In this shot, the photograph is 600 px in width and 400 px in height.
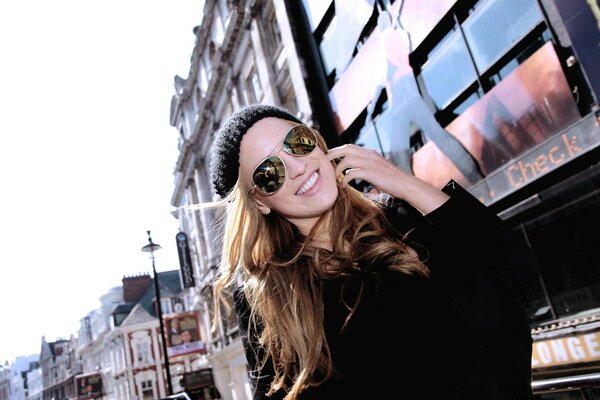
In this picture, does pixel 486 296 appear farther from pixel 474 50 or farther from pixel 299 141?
pixel 474 50

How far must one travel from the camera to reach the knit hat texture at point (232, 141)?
1.84 metres

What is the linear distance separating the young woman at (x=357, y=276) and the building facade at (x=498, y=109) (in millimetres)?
191

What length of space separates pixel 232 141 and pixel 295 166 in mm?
318

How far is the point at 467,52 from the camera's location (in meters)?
8.23

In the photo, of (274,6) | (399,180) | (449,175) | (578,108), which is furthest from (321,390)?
Answer: (274,6)

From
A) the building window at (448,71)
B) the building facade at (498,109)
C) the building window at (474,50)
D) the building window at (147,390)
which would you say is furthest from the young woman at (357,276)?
the building window at (147,390)

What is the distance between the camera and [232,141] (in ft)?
6.03

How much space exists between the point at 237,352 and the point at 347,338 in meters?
23.0

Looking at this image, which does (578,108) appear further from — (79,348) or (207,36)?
(79,348)

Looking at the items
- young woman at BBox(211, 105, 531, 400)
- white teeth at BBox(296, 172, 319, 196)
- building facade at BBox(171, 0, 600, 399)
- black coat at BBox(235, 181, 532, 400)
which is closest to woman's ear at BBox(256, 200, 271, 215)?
young woman at BBox(211, 105, 531, 400)

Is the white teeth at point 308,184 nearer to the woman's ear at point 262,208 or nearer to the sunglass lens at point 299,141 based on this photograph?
the sunglass lens at point 299,141

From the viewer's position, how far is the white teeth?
1.73 metres

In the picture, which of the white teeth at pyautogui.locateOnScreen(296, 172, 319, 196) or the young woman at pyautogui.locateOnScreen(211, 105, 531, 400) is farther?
the white teeth at pyautogui.locateOnScreen(296, 172, 319, 196)

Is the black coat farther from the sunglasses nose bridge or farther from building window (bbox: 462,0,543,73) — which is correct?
building window (bbox: 462,0,543,73)
